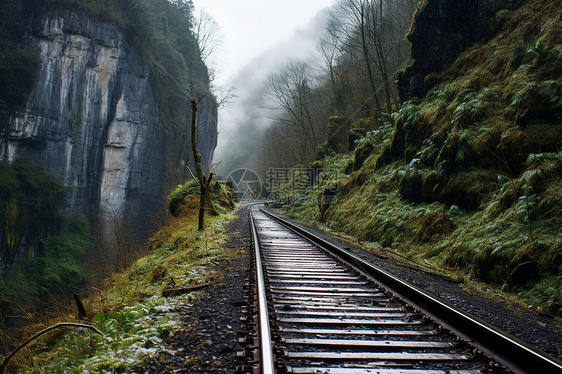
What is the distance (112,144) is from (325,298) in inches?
1238

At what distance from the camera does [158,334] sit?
9.83 feet

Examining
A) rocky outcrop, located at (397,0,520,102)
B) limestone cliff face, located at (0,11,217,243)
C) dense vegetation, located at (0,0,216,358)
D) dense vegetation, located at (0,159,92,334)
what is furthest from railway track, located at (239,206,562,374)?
limestone cliff face, located at (0,11,217,243)

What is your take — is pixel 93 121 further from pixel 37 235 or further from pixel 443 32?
pixel 443 32

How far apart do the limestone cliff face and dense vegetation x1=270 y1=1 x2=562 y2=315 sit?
2568cm

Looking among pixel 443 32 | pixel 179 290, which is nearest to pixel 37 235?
pixel 179 290

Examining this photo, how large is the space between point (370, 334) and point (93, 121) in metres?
32.3

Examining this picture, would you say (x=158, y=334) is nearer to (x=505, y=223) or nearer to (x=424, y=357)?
(x=424, y=357)

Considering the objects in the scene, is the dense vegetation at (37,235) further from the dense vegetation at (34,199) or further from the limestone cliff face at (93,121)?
the limestone cliff face at (93,121)

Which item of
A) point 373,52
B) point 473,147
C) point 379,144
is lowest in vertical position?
point 473,147

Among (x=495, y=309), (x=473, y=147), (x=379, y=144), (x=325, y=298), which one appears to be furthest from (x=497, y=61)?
(x=325, y=298)

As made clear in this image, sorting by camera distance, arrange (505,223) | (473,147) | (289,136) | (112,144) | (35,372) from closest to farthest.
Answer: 1. (35,372)
2. (505,223)
3. (473,147)
4. (112,144)
5. (289,136)

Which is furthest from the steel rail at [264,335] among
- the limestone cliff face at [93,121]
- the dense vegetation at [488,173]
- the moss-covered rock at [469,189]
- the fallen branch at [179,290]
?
the limestone cliff face at [93,121]

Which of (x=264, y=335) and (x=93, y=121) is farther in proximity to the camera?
(x=93, y=121)

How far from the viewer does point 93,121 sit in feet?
93.2
